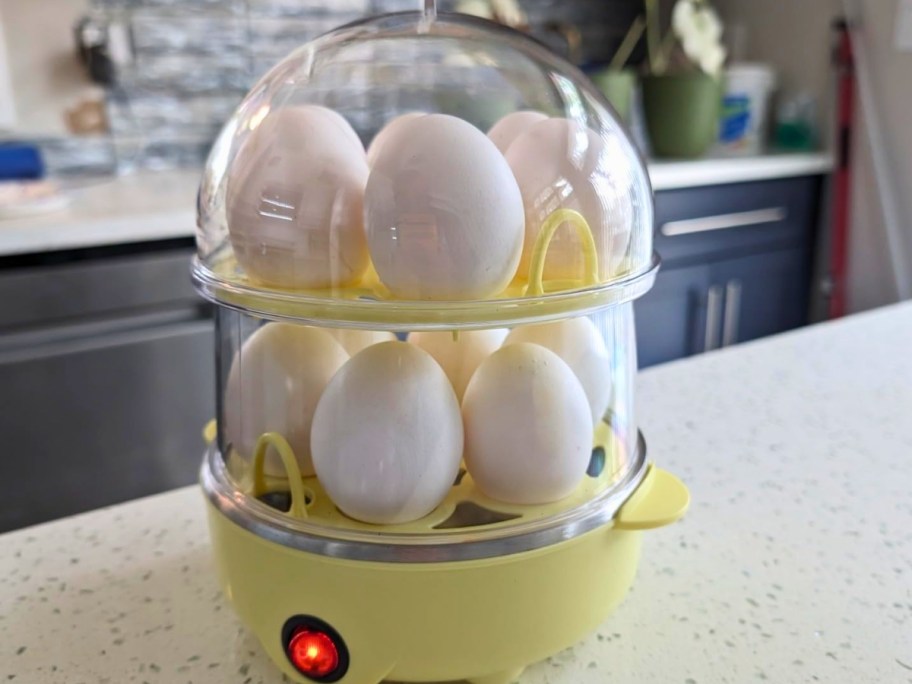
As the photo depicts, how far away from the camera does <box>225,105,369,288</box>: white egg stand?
1.45 ft

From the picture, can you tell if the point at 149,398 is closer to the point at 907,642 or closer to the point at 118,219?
the point at 118,219

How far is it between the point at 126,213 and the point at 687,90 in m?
1.41

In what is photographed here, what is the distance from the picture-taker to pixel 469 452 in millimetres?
439

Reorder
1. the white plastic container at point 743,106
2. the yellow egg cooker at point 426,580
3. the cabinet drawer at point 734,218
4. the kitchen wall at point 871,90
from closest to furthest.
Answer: the yellow egg cooker at point 426,580
the cabinet drawer at point 734,218
the kitchen wall at point 871,90
the white plastic container at point 743,106

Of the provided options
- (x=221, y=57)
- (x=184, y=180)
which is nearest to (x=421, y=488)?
(x=184, y=180)

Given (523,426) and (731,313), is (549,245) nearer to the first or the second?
(523,426)

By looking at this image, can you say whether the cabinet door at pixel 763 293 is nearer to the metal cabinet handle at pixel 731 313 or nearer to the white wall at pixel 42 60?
the metal cabinet handle at pixel 731 313

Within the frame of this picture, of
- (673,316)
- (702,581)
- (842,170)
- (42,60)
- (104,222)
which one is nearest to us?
(702,581)

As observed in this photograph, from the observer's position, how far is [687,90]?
204 centimetres

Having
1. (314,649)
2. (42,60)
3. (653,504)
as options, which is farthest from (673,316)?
(314,649)

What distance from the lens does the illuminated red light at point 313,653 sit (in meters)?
0.41

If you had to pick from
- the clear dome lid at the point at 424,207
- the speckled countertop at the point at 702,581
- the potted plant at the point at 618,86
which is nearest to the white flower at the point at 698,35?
the potted plant at the point at 618,86

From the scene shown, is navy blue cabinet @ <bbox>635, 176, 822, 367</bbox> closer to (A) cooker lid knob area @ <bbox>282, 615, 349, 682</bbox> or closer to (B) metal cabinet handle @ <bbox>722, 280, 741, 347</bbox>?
(B) metal cabinet handle @ <bbox>722, 280, 741, 347</bbox>

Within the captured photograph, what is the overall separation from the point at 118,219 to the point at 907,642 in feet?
3.85
